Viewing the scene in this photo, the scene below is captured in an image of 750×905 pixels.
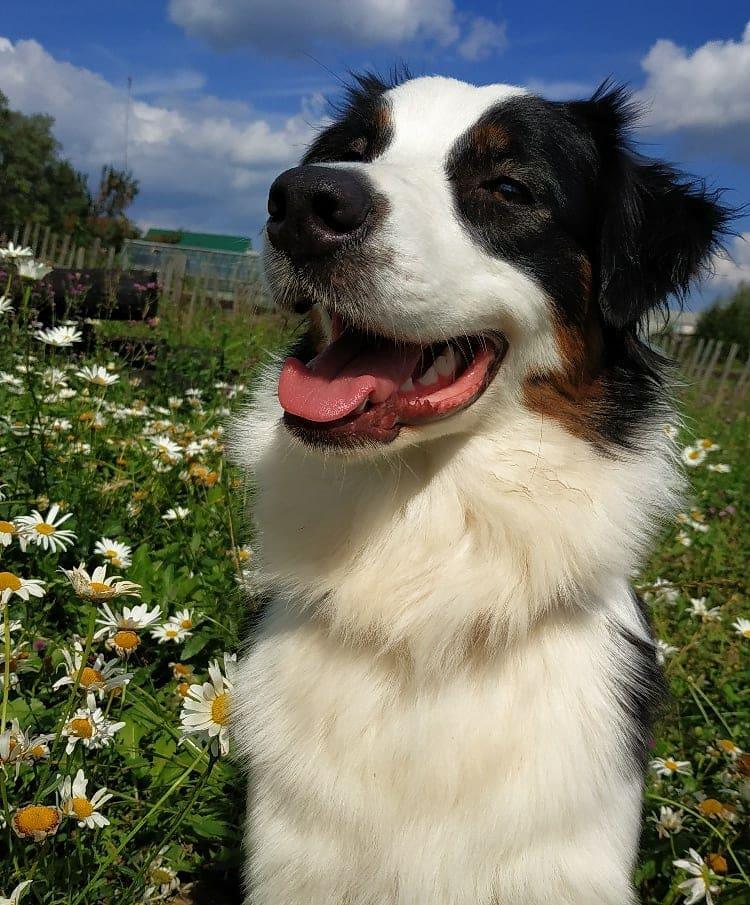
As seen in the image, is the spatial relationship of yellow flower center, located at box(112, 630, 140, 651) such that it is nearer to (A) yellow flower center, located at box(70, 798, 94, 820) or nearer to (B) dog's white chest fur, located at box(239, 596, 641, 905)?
(A) yellow flower center, located at box(70, 798, 94, 820)

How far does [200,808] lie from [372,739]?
91 cm

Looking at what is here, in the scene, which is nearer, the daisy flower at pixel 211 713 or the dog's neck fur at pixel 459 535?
the daisy flower at pixel 211 713

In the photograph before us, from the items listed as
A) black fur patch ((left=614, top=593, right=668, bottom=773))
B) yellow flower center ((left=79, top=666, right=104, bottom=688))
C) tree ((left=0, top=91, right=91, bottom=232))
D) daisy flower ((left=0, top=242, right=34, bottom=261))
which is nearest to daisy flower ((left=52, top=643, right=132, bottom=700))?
yellow flower center ((left=79, top=666, right=104, bottom=688))

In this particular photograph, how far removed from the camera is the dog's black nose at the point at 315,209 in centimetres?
173

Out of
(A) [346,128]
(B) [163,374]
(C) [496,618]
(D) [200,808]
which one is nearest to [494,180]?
(A) [346,128]

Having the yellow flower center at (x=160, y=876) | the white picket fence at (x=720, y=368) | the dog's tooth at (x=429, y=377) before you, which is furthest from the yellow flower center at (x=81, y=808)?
the white picket fence at (x=720, y=368)

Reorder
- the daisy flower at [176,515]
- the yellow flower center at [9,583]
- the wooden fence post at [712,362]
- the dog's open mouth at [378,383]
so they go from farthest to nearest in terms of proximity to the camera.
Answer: the wooden fence post at [712,362]
the daisy flower at [176,515]
the dog's open mouth at [378,383]
the yellow flower center at [9,583]

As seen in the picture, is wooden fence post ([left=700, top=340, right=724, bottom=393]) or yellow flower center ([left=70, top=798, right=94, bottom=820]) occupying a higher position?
wooden fence post ([left=700, top=340, right=724, bottom=393])

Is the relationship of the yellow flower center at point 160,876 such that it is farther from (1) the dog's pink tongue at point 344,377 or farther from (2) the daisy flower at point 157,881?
(1) the dog's pink tongue at point 344,377

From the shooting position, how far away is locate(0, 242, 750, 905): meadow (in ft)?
5.67

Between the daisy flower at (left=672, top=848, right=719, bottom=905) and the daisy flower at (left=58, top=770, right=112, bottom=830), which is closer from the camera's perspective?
the daisy flower at (left=58, top=770, right=112, bottom=830)

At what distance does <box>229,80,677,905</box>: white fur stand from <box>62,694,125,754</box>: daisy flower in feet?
1.28

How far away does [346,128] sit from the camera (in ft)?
9.24

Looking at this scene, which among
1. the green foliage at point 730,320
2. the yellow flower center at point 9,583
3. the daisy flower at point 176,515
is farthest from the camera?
the green foliage at point 730,320
